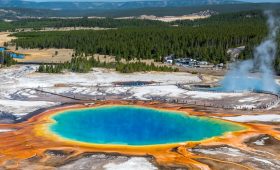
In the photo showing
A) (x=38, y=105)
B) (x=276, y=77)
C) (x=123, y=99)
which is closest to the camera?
(x=38, y=105)

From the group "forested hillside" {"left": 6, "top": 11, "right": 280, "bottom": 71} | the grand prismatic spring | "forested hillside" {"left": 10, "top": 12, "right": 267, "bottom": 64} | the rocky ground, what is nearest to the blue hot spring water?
the grand prismatic spring

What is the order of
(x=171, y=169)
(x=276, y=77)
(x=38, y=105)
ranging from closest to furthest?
(x=171, y=169), (x=38, y=105), (x=276, y=77)

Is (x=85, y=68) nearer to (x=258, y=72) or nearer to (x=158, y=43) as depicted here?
(x=258, y=72)

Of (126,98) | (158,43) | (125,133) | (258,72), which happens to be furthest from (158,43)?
(125,133)

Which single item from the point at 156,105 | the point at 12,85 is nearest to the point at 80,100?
the point at 156,105

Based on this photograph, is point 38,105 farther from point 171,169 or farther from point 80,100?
point 171,169

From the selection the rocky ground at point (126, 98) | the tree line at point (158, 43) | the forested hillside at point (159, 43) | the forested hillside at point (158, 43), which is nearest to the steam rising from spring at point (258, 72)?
the forested hillside at point (159, 43)

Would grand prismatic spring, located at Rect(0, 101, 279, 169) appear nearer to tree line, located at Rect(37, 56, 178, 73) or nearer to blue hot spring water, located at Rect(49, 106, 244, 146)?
Result: blue hot spring water, located at Rect(49, 106, 244, 146)
